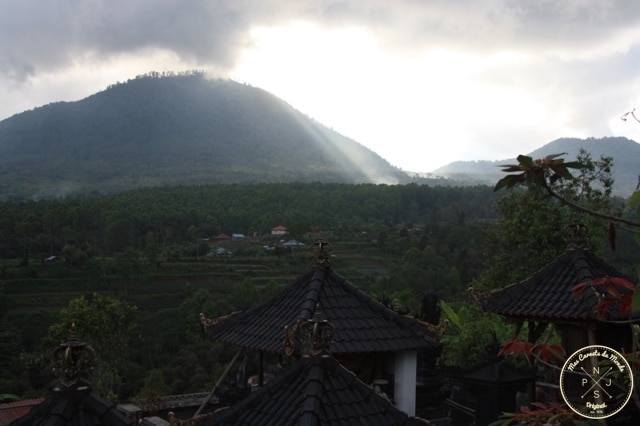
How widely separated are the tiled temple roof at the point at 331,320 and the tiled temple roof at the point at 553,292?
1.23 metres

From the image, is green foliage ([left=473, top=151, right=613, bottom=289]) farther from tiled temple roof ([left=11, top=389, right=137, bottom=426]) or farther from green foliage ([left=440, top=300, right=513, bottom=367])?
tiled temple roof ([left=11, top=389, right=137, bottom=426])

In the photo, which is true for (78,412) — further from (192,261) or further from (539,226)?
(192,261)

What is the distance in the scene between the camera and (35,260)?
140ft

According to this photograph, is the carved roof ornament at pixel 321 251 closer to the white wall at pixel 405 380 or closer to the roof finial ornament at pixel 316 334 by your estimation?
the white wall at pixel 405 380

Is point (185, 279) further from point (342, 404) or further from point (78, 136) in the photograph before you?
point (78, 136)

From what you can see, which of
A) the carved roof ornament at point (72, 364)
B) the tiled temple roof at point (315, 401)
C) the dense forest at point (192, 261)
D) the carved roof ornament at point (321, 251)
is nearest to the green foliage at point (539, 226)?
the dense forest at point (192, 261)

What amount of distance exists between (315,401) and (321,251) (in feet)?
10.6

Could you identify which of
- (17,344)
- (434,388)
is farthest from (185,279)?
(434,388)

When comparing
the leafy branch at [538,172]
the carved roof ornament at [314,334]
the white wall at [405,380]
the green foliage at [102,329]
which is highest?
the leafy branch at [538,172]

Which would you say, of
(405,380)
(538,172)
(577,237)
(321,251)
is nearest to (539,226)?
(577,237)

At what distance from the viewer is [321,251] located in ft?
25.6

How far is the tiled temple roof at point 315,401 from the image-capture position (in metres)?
4.75

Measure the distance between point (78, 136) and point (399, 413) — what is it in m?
139

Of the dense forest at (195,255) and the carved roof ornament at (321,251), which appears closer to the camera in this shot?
the carved roof ornament at (321,251)
